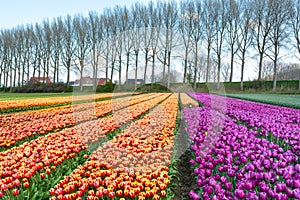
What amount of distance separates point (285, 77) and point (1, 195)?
219ft

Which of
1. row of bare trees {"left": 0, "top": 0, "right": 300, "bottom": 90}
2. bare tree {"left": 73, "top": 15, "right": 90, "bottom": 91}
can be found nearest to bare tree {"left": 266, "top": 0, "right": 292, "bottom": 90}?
row of bare trees {"left": 0, "top": 0, "right": 300, "bottom": 90}

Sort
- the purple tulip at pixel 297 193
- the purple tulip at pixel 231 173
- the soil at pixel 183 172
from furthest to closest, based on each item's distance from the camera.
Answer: the soil at pixel 183 172 → the purple tulip at pixel 231 173 → the purple tulip at pixel 297 193

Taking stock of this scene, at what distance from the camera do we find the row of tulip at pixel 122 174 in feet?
8.38

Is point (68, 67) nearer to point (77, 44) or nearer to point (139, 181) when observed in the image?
point (77, 44)

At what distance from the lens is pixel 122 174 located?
3.01m

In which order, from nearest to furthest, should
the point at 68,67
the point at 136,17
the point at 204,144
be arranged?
the point at 204,144
the point at 136,17
the point at 68,67

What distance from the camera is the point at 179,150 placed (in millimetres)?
4543

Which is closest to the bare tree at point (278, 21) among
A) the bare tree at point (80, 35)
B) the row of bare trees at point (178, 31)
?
the row of bare trees at point (178, 31)

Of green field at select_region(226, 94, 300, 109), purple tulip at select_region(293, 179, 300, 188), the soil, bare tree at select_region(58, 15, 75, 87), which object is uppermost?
bare tree at select_region(58, 15, 75, 87)

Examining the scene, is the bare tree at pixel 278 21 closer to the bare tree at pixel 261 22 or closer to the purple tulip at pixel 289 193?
the bare tree at pixel 261 22

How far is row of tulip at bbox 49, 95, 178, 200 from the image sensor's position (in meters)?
2.55

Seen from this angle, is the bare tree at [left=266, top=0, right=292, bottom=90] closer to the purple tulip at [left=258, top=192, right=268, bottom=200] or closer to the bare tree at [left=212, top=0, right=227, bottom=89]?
the bare tree at [left=212, top=0, right=227, bottom=89]

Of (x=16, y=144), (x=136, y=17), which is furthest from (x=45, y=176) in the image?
(x=136, y=17)

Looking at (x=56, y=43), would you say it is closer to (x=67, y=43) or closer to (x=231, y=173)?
(x=67, y=43)
